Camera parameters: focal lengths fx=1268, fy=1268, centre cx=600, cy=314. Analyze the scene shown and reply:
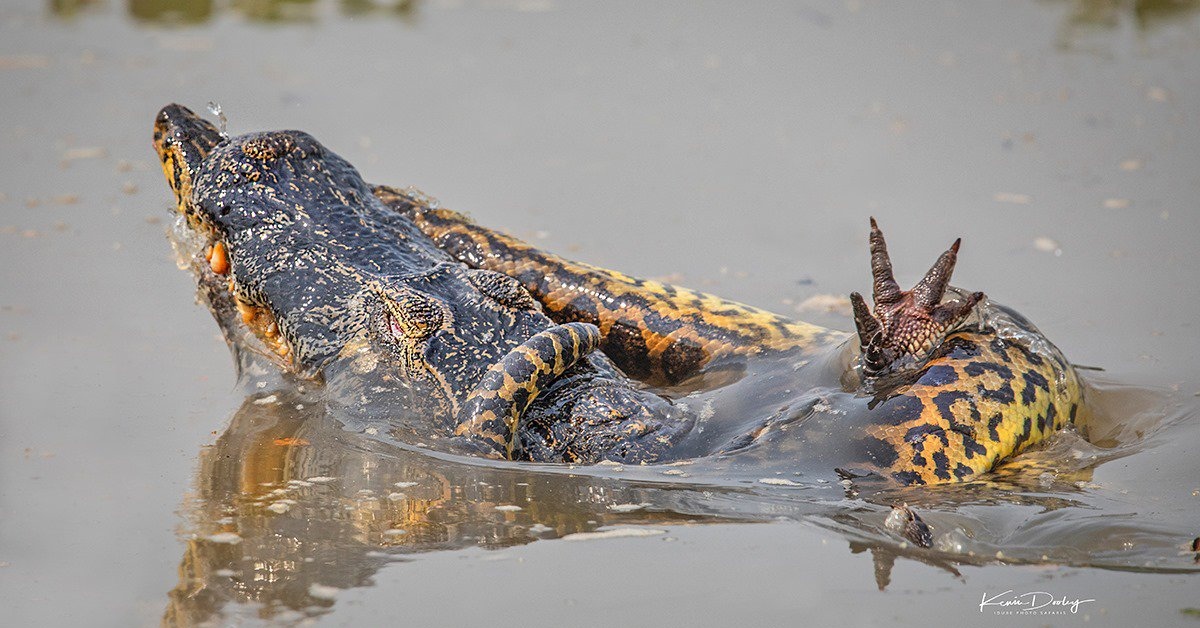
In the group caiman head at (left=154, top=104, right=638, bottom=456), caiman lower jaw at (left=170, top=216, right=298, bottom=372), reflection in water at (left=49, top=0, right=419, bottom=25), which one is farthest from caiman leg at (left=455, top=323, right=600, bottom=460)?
reflection in water at (left=49, top=0, right=419, bottom=25)

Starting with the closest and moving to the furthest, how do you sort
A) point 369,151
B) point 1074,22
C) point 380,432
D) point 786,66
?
point 380,432
point 369,151
point 786,66
point 1074,22

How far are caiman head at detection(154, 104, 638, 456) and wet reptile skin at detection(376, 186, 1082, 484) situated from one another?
321mm

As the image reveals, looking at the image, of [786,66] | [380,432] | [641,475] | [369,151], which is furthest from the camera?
[786,66]

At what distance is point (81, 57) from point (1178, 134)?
342 inches

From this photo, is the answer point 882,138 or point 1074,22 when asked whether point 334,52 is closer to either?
point 882,138

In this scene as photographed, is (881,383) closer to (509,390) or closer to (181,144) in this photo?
(509,390)

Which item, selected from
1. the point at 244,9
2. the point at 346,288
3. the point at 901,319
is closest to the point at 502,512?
the point at 346,288

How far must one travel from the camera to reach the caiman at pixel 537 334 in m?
5.04

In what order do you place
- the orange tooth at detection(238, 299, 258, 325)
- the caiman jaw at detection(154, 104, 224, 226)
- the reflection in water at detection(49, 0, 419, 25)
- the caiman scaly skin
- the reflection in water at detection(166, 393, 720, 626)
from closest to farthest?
the reflection in water at detection(166, 393, 720, 626)
the caiman scaly skin
the orange tooth at detection(238, 299, 258, 325)
the caiman jaw at detection(154, 104, 224, 226)
the reflection in water at detection(49, 0, 419, 25)

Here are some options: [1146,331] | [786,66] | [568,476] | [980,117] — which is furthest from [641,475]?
[786,66]

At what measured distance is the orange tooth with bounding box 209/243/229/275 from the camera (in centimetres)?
593

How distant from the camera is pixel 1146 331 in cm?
655

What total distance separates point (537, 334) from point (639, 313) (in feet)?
2.72

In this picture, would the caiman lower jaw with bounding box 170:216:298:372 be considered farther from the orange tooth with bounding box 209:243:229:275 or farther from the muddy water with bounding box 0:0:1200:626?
the muddy water with bounding box 0:0:1200:626
